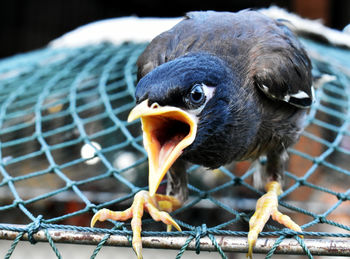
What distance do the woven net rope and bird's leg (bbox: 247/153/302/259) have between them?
0.10 feet

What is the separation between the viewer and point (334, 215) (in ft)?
10.8

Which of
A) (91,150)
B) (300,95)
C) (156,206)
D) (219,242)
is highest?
(300,95)

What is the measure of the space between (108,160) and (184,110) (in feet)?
5.99

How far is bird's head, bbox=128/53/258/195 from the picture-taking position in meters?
1.04

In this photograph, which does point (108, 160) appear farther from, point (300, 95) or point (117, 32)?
point (300, 95)

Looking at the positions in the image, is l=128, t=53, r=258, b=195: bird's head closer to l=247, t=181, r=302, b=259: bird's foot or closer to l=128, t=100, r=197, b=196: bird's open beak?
l=128, t=100, r=197, b=196: bird's open beak

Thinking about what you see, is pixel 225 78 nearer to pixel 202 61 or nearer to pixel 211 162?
pixel 202 61

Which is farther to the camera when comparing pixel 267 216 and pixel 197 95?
pixel 267 216

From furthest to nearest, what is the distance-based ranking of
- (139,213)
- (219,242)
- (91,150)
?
1. (91,150)
2. (139,213)
3. (219,242)

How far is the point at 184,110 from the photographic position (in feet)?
3.59

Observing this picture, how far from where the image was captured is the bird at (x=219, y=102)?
1.07 m

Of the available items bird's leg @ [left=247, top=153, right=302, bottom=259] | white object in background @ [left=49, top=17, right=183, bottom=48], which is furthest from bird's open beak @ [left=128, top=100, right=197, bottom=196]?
white object in background @ [left=49, top=17, right=183, bottom=48]

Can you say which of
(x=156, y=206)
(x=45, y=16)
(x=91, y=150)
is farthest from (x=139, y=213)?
(x=45, y=16)

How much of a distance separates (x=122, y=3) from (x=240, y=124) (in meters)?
3.54
